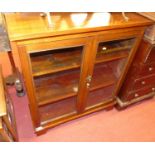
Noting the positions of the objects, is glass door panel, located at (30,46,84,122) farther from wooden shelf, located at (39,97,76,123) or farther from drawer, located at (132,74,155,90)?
drawer, located at (132,74,155,90)

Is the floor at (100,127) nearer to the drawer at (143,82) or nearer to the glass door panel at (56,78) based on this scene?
the glass door panel at (56,78)

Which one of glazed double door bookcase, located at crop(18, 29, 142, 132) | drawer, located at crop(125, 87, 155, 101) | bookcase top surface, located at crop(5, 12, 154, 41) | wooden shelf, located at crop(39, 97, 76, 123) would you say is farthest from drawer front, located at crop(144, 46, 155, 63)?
wooden shelf, located at crop(39, 97, 76, 123)

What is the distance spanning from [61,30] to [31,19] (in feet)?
0.65

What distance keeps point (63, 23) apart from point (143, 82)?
1.07m

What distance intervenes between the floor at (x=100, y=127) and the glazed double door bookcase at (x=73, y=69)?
13 cm

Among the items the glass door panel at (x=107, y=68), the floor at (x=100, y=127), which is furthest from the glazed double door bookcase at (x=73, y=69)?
the floor at (x=100, y=127)

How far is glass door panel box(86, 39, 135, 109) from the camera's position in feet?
4.05

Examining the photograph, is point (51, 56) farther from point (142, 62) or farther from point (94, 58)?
point (142, 62)

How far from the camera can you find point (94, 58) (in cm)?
109

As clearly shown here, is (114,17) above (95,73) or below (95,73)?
above

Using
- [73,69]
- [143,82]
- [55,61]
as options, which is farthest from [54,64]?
[143,82]

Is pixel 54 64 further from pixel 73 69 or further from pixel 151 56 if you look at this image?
pixel 151 56
